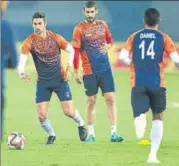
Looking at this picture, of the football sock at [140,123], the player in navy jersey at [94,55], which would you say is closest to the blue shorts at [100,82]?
the player in navy jersey at [94,55]

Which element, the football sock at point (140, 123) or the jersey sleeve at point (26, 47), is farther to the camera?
the jersey sleeve at point (26, 47)

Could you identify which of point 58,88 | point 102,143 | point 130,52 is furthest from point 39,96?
point 130,52

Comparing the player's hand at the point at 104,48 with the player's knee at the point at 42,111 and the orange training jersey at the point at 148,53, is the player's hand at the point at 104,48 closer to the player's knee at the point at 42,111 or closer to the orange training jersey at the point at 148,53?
the player's knee at the point at 42,111

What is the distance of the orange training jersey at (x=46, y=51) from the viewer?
46.0 ft

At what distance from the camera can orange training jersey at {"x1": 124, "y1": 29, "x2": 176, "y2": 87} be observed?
12.1 metres

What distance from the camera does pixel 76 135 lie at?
17.5 m

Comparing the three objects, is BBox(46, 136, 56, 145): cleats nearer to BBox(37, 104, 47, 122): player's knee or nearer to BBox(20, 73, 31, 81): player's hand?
BBox(37, 104, 47, 122): player's knee

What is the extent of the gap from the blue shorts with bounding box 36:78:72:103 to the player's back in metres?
2.25

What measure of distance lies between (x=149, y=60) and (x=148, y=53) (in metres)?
0.11

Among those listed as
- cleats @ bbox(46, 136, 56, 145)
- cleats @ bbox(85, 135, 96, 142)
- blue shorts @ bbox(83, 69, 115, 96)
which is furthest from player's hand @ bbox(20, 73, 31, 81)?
cleats @ bbox(85, 135, 96, 142)

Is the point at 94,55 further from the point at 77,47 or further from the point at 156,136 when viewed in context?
the point at 156,136

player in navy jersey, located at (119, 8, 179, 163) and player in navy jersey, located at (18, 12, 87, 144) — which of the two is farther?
player in navy jersey, located at (18, 12, 87, 144)

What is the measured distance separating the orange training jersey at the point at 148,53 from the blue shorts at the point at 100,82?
2616mm

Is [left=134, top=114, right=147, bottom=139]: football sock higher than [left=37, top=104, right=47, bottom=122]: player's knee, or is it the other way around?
[left=134, top=114, right=147, bottom=139]: football sock
